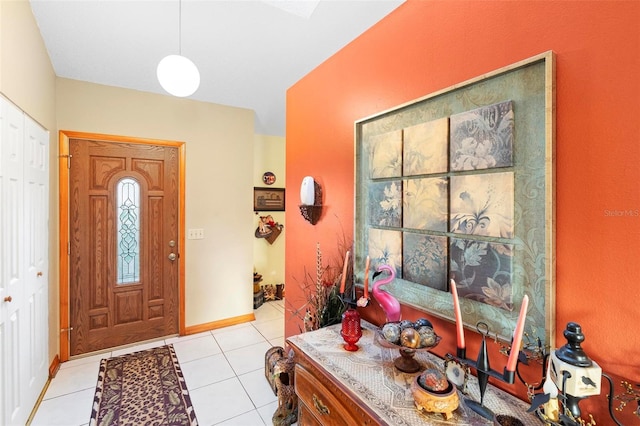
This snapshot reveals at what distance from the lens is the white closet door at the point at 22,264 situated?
1.61m

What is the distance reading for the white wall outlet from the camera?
3.21 metres

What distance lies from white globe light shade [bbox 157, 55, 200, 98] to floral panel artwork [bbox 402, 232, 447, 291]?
143cm

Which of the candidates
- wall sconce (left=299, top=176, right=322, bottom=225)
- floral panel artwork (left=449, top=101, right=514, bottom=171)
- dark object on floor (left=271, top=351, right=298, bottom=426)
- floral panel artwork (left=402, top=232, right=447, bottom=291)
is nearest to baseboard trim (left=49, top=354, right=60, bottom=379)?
dark object on floor (left=271, top=351, right=298, bottom=426)

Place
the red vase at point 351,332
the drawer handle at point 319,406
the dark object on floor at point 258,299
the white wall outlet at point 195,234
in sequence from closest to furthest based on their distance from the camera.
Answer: the drawer handle at point 319,406 → the red vase at point 351,332 → the white wall outlet at point 195,234 → the dark object on floor at point 258,299

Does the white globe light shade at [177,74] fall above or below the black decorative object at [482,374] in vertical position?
above

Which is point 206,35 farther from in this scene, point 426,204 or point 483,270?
point 483,270

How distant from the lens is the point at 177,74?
5.36 feet

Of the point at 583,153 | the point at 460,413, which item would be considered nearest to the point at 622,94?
the point at 583,153

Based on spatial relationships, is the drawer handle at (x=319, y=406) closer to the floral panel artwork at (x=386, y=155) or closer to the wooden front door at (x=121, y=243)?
the floral panel artwork at (x=386, y=155)

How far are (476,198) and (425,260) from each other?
365 millimetres

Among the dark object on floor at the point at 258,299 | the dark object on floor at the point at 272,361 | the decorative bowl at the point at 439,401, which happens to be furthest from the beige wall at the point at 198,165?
the decorative bowl at the point at 439,401

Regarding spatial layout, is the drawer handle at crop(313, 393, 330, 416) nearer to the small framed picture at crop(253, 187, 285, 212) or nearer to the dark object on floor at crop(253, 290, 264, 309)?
the dark object on floor at crop(253, 290, 264, 309)

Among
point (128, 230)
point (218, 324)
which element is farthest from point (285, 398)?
point (128, 230)

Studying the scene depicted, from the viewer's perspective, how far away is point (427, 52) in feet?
4.66
